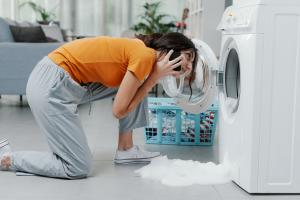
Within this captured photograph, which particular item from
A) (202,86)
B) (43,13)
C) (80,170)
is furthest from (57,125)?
(43,13)

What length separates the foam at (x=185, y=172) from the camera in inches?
71.7

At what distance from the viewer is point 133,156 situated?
2.10 metres

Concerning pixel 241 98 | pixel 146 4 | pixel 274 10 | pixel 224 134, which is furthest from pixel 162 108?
pixel 146 4

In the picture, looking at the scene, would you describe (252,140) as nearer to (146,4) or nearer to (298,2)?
(298,2)

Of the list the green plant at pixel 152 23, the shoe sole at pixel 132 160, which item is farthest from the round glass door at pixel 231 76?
the green plant at pixel 152 23

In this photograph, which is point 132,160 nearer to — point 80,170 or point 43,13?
point 80,170

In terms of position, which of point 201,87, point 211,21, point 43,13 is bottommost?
point 201,87

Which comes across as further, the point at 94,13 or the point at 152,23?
the point at 94,13

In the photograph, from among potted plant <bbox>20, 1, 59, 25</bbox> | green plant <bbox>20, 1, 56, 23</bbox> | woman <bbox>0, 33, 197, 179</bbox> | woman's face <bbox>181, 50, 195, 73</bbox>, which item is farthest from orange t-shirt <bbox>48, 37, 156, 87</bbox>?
green plant <bbox>20, 1, 56, 23</bbox>

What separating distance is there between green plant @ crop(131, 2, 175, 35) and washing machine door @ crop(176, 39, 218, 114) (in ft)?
14.7

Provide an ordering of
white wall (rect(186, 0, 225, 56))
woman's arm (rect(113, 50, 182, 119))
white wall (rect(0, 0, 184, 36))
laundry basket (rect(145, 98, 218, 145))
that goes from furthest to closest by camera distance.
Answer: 1. white wall (rect(0, 0, 184, 36))
2. white wall (rect(186, 0, 225, 56))
3. laundry basket (rect(145, 98, 218, 145))
4. woman's arm (rect(113, 50, 182, 119))

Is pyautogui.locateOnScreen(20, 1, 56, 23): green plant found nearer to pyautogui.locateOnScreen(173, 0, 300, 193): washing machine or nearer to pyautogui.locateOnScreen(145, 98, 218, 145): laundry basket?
pyautogui.locateOnScreen(145, 98, 218, 145): laundry basket

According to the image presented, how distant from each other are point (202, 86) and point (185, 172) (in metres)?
0.51

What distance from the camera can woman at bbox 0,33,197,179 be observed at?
71.0 inches
